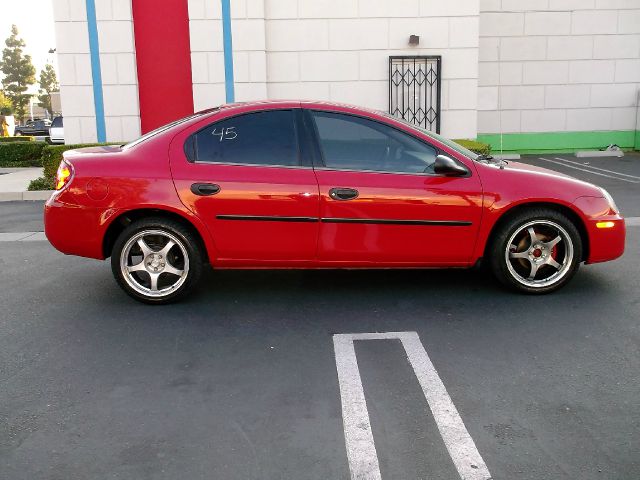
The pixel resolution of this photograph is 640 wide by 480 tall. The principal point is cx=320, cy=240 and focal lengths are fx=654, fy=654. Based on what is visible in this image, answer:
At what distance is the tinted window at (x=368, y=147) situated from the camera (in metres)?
5.04

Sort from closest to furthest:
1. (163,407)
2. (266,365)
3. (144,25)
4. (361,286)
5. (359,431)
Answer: (359,431)
(163,407)
(266,365)
(361,286)
(144,25)

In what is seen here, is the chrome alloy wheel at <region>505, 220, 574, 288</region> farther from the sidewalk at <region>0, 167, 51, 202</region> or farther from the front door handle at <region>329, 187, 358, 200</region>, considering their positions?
the sidewalk at <region>0, 167, 51, 202</region>

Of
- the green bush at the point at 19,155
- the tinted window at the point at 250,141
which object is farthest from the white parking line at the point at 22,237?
the green bush at the point at 19,155

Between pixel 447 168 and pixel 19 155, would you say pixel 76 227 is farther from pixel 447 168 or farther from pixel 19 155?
pixel 19 155

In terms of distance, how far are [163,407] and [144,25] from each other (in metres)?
11.6

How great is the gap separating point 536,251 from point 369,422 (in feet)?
8.67

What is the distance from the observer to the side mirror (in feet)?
16.3

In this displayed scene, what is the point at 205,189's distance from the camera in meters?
4.93

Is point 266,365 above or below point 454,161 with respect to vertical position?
below

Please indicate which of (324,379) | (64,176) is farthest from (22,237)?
(324,379)

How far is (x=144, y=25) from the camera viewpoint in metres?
13.3

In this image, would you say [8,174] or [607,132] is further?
[607,132]

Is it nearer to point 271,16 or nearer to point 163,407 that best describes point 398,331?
point 163,407

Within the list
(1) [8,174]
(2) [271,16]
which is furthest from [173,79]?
(1) [8,174]
